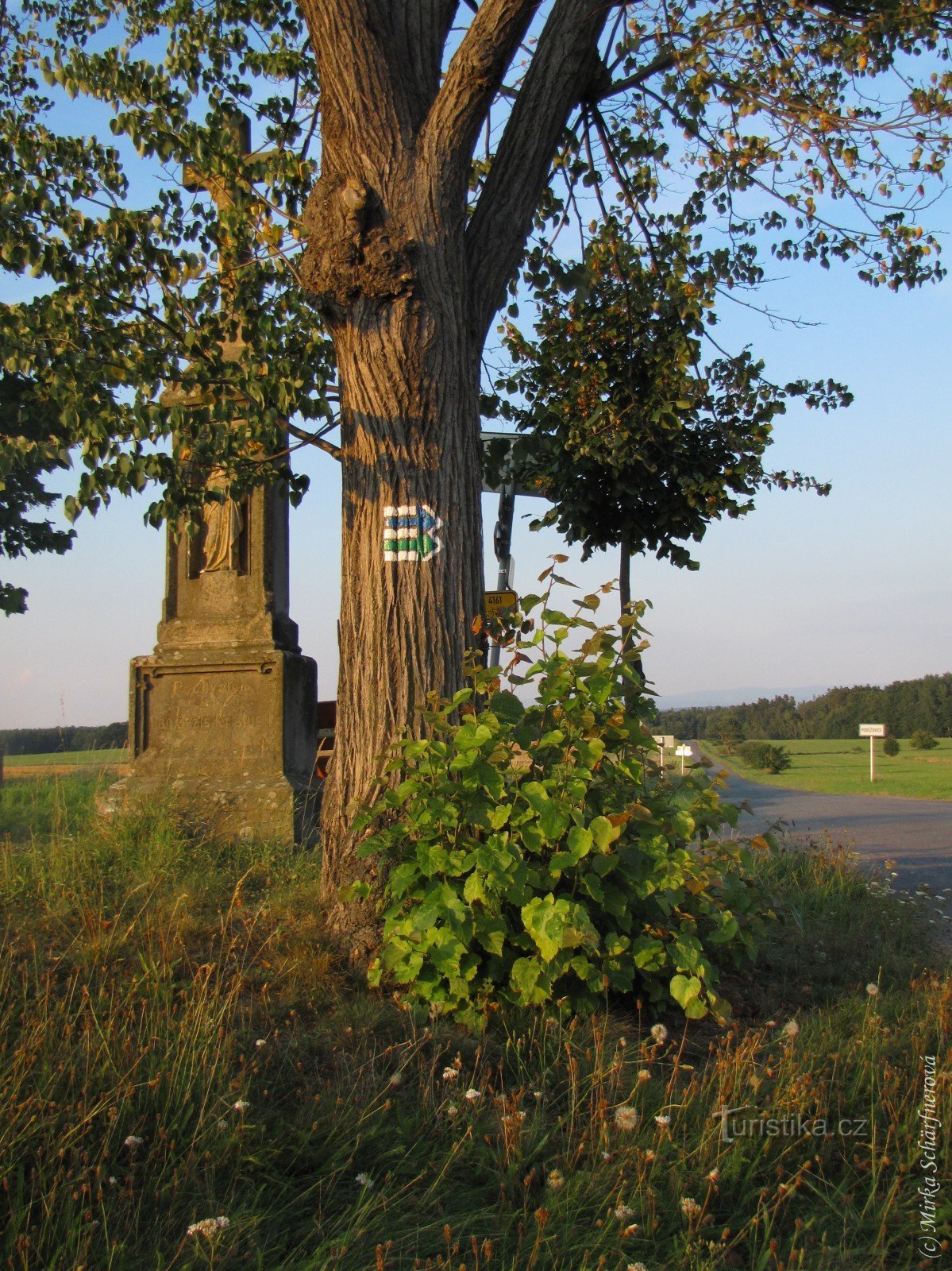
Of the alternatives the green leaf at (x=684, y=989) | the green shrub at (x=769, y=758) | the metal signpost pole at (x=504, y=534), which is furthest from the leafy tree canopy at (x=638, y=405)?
the green shrub at (x=769, y=758)

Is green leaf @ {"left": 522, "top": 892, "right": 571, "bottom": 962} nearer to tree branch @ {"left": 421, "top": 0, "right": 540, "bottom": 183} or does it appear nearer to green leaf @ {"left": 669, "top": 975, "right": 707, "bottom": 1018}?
green leaf @ {"left": 669, "top": 975, "right": 707, "bottom": 1018}

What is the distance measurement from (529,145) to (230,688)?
429cm

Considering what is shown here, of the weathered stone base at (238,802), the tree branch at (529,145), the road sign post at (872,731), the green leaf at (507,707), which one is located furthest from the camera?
the road sign post at (872,731)

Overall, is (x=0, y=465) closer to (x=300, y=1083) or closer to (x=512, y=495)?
(x=300, y=1083)

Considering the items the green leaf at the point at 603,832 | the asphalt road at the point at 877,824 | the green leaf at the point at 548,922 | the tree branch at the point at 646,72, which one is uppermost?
the tree branch at the point at 646,72

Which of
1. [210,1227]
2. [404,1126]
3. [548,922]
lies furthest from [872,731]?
[210,1227]

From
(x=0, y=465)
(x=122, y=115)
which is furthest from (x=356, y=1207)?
(x=122, y=115)

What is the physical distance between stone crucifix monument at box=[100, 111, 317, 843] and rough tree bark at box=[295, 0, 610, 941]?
2.41 m

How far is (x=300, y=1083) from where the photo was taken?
3141 mm

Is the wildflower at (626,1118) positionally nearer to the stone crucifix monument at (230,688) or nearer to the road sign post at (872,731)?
the stone crucifix monument at (230,688)

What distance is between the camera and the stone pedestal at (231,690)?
7262 millimetres

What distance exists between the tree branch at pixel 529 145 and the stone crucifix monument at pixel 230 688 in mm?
2567

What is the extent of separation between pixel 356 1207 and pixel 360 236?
151 inches

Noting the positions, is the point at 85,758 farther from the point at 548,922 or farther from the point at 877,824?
the point at 877,824
